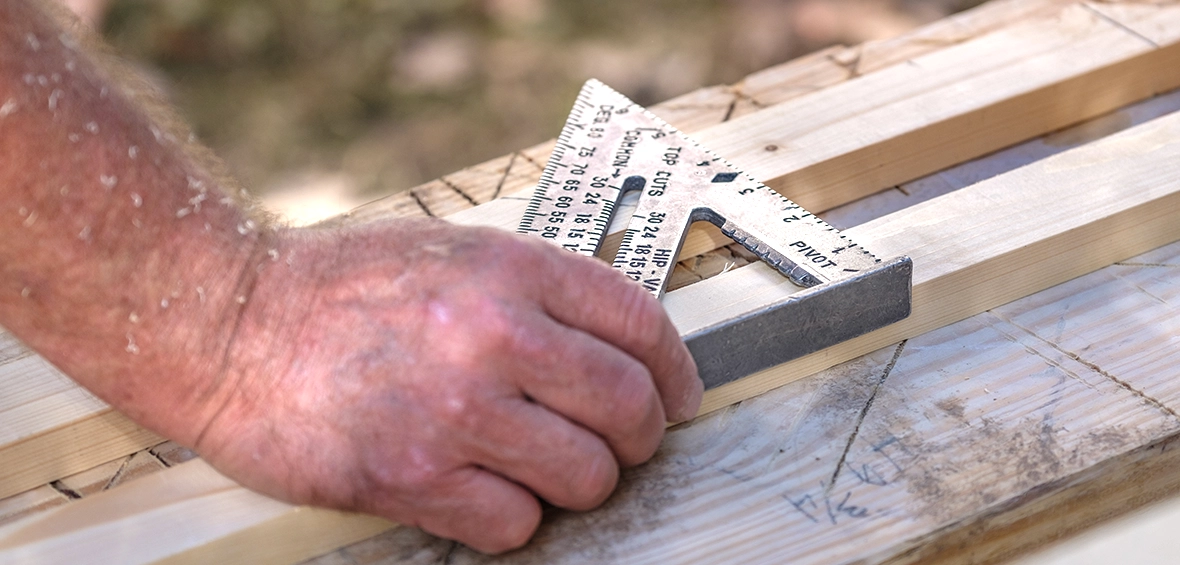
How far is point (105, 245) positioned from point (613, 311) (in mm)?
575

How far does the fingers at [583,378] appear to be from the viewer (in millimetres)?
1124

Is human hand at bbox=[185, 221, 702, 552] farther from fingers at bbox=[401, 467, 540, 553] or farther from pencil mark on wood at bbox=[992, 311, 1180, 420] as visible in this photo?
pencil mark on wood at bbox=[992, 311, 1180, 420]

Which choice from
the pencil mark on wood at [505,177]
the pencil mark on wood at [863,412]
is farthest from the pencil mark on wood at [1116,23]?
the pencil mark on wood at [505,177]

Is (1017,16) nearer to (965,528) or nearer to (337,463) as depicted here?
(965,528)

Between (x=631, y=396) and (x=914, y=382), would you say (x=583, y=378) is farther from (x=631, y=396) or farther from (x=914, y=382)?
(x=914, y=382)

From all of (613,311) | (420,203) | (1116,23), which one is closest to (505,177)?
(420,203)

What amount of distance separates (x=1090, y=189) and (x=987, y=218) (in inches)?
6.6

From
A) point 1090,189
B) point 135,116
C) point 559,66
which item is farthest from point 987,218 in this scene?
point 559,66

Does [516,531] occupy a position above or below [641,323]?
below

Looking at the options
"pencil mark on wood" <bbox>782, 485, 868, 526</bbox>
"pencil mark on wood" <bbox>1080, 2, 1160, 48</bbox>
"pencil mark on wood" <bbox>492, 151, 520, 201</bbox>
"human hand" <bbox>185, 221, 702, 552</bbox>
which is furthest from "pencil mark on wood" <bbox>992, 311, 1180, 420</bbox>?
"pencil mark on wood" <bbox>492, 151, 520, 201</bbox>

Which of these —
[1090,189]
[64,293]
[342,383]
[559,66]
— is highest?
[64,293]

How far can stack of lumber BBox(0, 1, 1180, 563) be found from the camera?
46.3 inches

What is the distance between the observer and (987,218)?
1.49 m

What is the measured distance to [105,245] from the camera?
1170 millimetres
